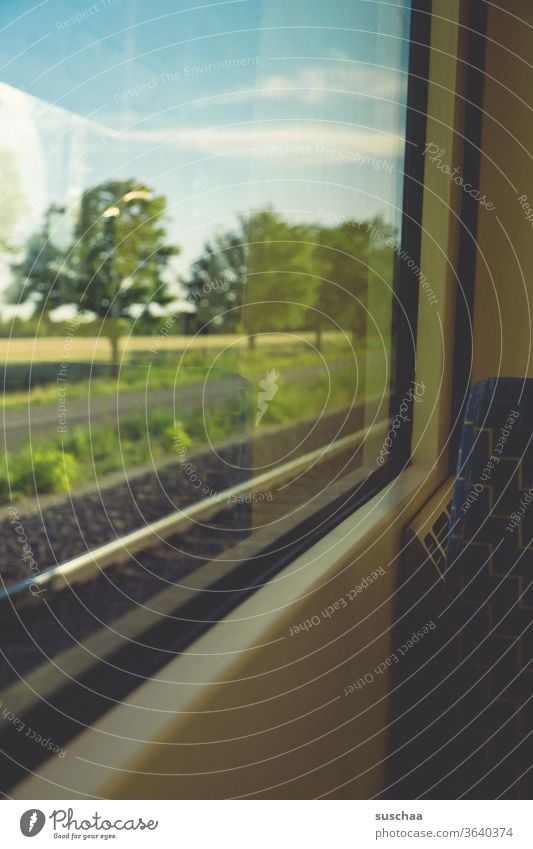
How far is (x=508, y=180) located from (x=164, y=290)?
1.36 m

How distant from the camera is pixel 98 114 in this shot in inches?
38.2

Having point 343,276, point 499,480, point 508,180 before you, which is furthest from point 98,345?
point 508,180

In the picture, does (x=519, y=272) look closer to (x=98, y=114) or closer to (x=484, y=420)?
(x=484, y=420)

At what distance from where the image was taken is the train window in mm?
859

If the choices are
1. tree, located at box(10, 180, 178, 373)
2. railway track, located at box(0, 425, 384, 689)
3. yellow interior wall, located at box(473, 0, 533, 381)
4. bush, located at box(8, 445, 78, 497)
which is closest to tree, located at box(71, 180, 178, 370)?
tree, located at box(10, 180, 178, 373)

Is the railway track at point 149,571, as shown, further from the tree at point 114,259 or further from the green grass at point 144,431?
the tree at point 114,259

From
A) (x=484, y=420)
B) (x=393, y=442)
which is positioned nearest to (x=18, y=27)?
(x=484, y=420)

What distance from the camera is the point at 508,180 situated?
2.08m

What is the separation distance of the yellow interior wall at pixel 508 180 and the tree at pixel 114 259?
4.22ft

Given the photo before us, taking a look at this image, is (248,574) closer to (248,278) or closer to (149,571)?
(149,571)

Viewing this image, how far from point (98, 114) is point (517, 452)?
66cm

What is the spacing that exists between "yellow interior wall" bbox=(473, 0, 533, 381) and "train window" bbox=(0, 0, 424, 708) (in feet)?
2.23

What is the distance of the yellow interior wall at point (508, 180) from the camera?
2.07m
